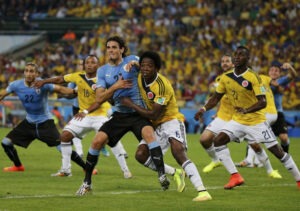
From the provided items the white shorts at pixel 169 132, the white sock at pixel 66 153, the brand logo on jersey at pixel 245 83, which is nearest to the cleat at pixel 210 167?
the white sock at pixel 66 153

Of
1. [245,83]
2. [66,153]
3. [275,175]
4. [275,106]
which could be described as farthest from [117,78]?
[275,106]

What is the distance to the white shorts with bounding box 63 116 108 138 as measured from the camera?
1688 centimetres

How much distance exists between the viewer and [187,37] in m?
39.7

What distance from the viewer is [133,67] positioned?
13.6m

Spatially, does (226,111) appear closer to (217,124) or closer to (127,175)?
(217,124)

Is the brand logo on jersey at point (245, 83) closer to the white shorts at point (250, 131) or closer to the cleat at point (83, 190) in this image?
the white shorts at point (250, 131)

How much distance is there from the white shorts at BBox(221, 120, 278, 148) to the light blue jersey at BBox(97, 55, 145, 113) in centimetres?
196

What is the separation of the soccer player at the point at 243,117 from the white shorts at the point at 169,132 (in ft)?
4.24

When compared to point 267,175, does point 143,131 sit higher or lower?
higher

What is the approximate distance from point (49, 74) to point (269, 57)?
10.7 metres

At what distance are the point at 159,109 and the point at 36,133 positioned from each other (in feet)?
15.5

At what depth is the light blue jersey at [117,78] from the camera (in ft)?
44.7

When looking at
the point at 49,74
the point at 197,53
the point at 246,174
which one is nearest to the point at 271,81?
the point at 246,174

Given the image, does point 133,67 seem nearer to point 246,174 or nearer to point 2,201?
point 2,201
